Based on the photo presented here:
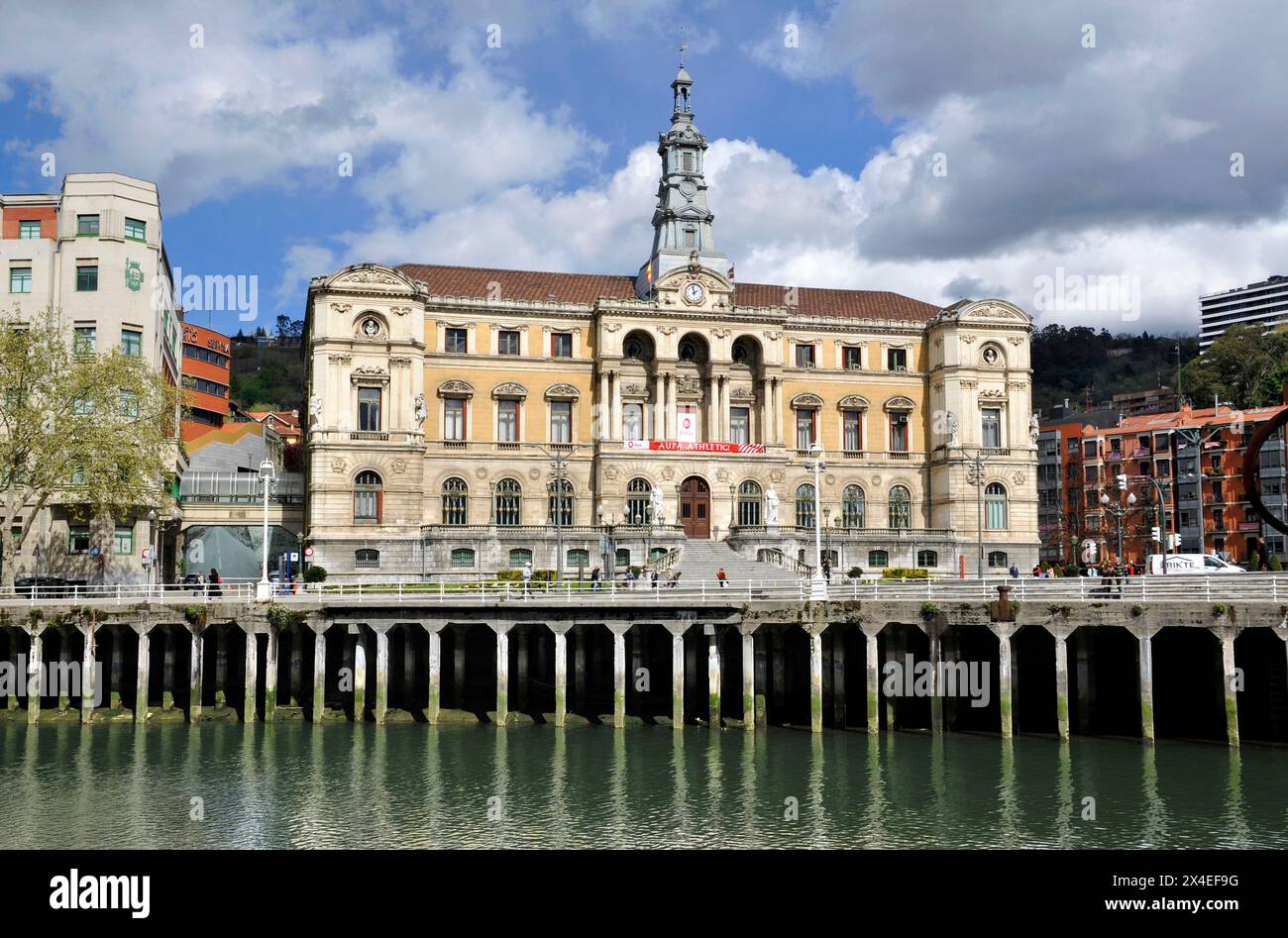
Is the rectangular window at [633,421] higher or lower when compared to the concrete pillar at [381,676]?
higher

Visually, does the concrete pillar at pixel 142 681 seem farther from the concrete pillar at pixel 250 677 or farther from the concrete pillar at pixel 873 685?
the concrete pillar at pixel 873 685

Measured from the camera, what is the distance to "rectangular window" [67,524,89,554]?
210 feet

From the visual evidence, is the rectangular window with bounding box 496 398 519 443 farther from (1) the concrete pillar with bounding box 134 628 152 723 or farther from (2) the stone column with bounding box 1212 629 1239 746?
(2) the stone column with bounding box 1212 629 1239 746

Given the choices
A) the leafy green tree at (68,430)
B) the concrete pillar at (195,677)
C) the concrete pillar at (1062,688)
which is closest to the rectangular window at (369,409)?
the leafy green tree at (68,430)

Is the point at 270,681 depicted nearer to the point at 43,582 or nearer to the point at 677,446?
the point at 43,582

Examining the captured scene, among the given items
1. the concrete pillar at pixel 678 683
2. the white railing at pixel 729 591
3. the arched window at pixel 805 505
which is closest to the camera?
the white railing at pixel 729 591

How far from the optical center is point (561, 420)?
280 ft

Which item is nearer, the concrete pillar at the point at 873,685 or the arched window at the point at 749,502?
the concrete pillar at the point at 873,685

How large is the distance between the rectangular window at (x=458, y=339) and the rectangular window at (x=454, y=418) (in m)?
3.58

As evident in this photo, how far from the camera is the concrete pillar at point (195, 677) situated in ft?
160

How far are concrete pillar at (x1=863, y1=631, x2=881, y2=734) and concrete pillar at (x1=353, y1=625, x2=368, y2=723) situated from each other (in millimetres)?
20302

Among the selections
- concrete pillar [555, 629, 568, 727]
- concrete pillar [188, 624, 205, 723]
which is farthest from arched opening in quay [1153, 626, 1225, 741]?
concrete pillar [188, 624, 205, 723]
